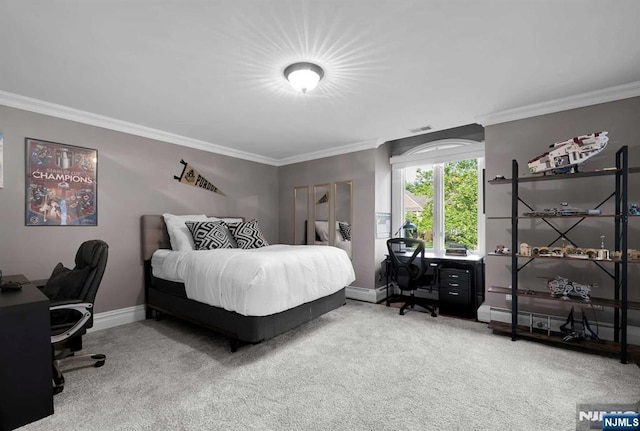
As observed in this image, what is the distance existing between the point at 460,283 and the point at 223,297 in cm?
295

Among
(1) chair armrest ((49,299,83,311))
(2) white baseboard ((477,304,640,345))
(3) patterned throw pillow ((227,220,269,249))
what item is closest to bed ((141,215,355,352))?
(3) patterned throw pillow ((227,220,269,249))

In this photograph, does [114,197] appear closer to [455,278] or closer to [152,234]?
[152,234]

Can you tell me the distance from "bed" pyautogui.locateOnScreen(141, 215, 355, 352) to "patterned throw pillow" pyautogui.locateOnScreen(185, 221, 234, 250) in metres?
0.34

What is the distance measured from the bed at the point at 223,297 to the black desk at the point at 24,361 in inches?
44.8

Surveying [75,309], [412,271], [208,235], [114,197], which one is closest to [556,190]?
[412,271]

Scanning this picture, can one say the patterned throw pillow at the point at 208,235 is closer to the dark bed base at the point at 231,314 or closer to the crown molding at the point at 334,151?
the dark bed base at the point at 231,314

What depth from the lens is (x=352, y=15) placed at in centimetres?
173

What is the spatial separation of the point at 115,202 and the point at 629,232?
17.9 ft

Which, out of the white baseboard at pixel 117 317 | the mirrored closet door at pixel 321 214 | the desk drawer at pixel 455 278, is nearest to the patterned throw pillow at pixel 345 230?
the mirrored closet door at pixel 321 214

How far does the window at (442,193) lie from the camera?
417 cm

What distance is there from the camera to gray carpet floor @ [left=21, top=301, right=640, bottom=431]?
1736 mm

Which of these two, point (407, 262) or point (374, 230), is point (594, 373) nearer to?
point (407, 262)

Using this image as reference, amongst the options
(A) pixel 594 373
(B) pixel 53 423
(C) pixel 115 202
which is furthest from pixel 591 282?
(C) pixel 115 202

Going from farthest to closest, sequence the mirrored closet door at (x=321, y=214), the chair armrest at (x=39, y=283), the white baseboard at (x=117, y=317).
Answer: the mirrored closet door at (x=321, y=214), the white baseboard at (x=117, y=317), the chair armrest at (x=39, y=283)
